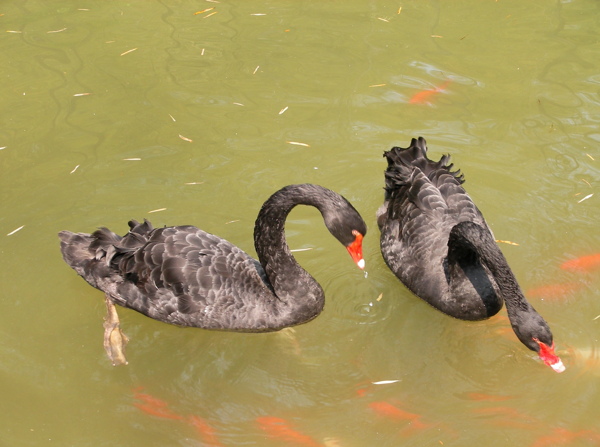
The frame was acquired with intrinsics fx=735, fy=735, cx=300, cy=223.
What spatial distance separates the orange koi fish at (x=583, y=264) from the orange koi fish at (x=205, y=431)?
303 centimetres

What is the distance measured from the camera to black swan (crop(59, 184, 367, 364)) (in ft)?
17.1

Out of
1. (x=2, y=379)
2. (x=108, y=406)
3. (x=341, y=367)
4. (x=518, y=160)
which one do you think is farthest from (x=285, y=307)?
(x=518, y=160)

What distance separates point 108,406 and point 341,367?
1576 mm

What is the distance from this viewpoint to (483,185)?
663 centimetres

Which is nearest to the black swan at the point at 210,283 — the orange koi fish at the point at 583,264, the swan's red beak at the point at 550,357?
the swan's red beak at the point at 550,357

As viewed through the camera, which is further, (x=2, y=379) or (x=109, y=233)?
(x=109, y=233)

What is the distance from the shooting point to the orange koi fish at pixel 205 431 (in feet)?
15.0

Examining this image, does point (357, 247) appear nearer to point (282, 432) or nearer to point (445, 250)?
point (445, 250)

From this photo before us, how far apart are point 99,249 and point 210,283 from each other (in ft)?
3.02

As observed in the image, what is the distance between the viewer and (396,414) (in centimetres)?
474

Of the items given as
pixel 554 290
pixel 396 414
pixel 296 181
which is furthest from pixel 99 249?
pixel 554 290

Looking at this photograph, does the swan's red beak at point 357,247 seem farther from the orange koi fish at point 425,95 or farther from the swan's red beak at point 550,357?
the orange koi fish at point 425,95

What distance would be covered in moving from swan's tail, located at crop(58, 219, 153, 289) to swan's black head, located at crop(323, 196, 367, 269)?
5.11 ft

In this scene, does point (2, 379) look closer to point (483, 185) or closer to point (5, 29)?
point (483, 185)
